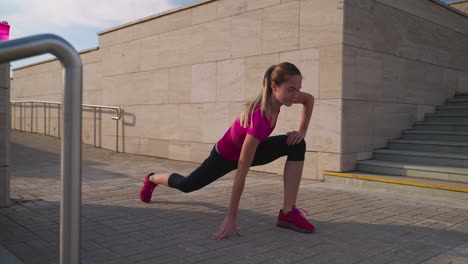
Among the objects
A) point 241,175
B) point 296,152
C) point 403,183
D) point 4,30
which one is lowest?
point 403,183

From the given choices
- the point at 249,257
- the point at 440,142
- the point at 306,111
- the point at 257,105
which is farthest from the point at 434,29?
the point at 249,257

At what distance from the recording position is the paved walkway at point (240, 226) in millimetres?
3002

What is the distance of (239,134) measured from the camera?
138 inches

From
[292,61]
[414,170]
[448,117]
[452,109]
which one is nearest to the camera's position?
[414,170]

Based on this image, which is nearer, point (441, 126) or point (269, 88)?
point (269, 88)

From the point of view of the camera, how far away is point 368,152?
7172 millimetres

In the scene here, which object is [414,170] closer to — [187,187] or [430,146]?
[430,146]

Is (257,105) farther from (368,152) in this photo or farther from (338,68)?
(368,152)

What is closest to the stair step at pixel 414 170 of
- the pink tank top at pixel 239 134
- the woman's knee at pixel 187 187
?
the pink tank top at pixel 239 134

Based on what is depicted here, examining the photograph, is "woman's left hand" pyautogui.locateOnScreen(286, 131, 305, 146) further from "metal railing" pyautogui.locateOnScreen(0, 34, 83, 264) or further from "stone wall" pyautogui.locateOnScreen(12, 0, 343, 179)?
"stone wall" pyautogui.locateOnScreen(12, 0, 343, 179)

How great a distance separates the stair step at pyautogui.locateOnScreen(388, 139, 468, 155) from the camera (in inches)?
262

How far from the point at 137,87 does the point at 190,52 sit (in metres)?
2.12

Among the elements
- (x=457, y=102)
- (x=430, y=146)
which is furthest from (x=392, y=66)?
(x=457, y=102)

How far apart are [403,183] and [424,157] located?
3.91ft
